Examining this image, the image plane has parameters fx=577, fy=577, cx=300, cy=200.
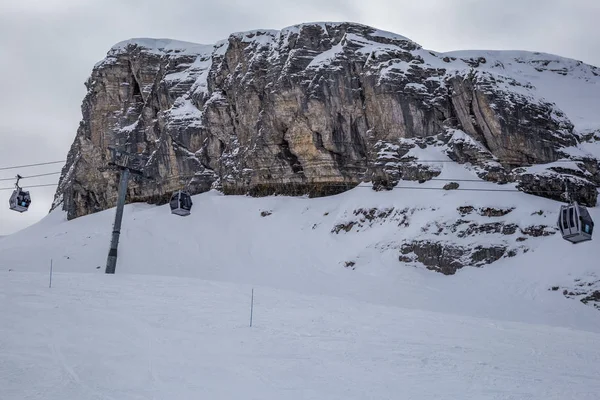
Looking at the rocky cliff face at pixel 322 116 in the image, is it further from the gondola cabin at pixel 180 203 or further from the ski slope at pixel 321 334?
the gondola cabin at pixel 180 203

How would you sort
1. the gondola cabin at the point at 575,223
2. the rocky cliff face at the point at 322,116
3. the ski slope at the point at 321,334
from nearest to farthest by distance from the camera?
1. the ski slope at the point at 321,334
2. the gondola cabin at the point at 575,223
3. the rocky cliff face at the point at 322,116

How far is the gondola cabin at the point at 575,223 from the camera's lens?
20984 mm

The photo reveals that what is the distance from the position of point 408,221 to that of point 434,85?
633 inches

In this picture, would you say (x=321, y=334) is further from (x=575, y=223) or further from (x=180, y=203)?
(x=180, y=203)

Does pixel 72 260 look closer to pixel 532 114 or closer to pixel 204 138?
pixel 204 138

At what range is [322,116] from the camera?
53.2 meters

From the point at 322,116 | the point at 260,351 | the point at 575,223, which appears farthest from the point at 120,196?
the point at 322,116

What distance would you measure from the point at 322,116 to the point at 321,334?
40551mm

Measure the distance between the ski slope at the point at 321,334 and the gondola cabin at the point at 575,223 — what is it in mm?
3577

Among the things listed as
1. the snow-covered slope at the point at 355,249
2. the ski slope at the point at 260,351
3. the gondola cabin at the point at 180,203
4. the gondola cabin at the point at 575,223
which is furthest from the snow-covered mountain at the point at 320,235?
the gondola cabin at the point at 180,203

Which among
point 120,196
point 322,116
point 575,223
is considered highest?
point 322,116

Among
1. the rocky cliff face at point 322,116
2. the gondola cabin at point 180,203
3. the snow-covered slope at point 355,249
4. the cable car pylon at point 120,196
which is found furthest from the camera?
the rocky cliff face at point 322,116

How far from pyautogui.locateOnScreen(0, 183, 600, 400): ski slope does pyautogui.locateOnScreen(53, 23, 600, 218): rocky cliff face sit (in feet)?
29.4

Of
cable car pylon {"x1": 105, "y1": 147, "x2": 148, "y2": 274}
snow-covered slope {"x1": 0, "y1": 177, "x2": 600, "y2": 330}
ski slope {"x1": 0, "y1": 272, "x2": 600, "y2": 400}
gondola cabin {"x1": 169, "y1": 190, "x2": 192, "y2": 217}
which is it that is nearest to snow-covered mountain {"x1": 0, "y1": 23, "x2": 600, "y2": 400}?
ski slope {"x1": 0, "y1": 272, "x2": 600, "y2": 400}
